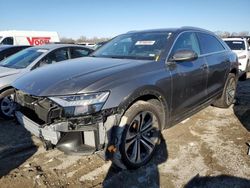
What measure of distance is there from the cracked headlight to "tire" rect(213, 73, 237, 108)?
3661 mm

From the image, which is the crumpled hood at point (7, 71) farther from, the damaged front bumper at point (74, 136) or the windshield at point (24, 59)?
the damaged front bumper at point (74, 136)

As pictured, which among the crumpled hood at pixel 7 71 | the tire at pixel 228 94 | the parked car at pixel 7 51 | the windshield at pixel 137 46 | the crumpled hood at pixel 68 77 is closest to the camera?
the crumpled hood at pixel 68 77

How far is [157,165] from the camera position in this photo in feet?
11.9

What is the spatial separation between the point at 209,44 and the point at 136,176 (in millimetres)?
3036

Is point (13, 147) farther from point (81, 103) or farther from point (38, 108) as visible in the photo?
point (81, 103)

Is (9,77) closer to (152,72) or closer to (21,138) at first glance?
(21,138)

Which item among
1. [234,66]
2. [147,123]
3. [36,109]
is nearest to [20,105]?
[36,109]

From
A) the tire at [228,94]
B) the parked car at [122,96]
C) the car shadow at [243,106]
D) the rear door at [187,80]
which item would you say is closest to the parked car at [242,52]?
the car shadow at [243,106]

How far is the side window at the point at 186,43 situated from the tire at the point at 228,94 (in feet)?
4.95

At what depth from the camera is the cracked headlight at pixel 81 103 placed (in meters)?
2.92

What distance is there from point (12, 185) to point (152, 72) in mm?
2185

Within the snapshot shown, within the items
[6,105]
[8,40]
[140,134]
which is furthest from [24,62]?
[8,40]

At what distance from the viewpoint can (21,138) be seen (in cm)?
456

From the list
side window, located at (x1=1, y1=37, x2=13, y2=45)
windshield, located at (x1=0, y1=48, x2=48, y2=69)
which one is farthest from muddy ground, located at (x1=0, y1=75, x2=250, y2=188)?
side window, located at (x1=1, y1=37, x2=13, y2=45)
